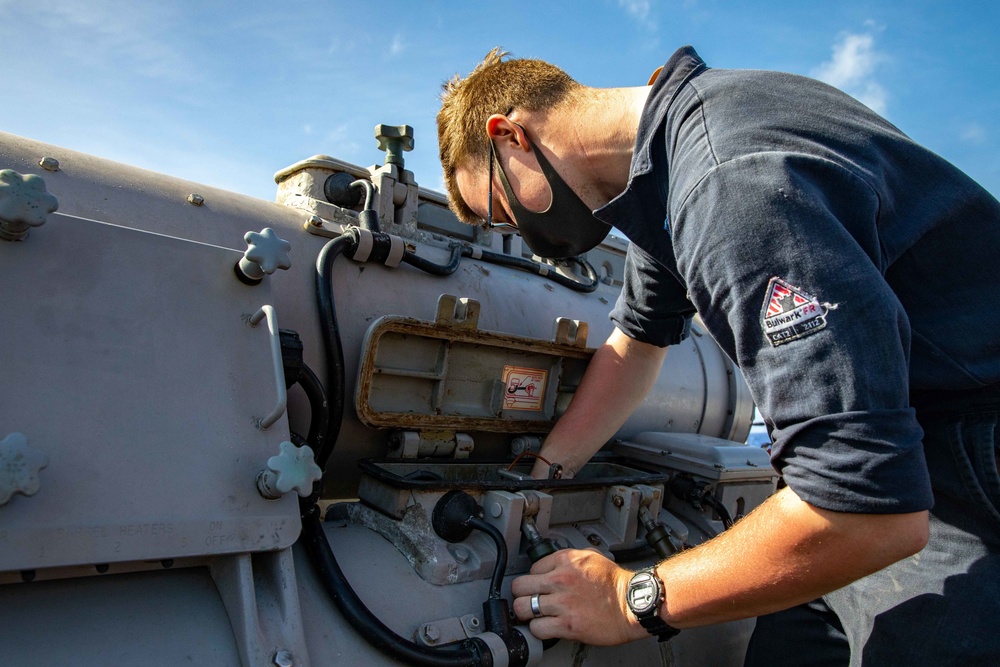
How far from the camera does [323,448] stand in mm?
1641

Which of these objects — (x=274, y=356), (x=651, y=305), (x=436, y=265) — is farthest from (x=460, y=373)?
(x=274, y=356)

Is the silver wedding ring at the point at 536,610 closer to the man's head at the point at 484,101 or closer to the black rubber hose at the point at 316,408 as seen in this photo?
the black rubber hose at the point at 316,408

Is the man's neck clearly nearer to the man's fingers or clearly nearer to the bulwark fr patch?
the bulwark fr patch

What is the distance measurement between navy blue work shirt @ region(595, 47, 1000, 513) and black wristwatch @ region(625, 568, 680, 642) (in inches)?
13.7

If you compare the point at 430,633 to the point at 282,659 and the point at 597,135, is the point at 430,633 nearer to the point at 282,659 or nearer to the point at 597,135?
the point at 282,659

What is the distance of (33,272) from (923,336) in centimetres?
160

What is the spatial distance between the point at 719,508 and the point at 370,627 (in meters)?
1.31

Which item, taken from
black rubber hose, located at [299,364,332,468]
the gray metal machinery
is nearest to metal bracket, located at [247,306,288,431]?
the gray metal machinery

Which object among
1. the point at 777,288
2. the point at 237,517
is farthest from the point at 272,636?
the point at 777,288

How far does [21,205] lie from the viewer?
110 cm

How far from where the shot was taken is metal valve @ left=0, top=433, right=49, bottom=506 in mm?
932

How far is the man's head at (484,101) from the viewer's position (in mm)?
1696

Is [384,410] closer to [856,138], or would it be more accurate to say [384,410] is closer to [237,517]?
[237,517]

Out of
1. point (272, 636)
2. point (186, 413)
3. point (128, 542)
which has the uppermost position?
point (186, 413)
